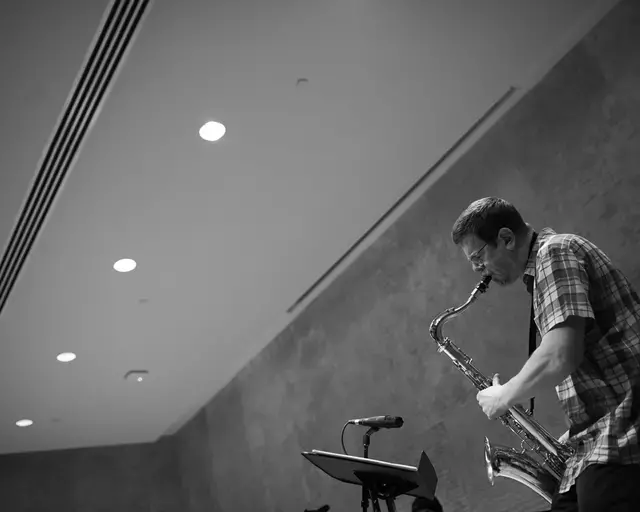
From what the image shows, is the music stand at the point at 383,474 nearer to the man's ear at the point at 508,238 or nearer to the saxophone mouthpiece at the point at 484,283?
the saxophone mouthpiece at the point at 484,283

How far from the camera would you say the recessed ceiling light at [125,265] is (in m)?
5.25

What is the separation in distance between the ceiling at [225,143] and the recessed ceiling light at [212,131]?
43mm

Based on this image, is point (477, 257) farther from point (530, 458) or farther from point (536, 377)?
point (530, 458)

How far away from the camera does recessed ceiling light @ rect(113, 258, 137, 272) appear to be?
5.25 meters

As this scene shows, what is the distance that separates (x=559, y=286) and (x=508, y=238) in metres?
0.38

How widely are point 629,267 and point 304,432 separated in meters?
3.36

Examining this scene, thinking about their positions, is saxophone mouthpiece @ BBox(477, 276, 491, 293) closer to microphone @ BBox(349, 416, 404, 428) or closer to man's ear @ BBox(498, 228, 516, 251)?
man's ear @ BBox(498, 228, 516, 251)

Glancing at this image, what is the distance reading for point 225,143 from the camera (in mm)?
4410

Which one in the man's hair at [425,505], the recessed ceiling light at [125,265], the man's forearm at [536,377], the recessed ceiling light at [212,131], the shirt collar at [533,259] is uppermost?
the recessed ceiling light at [212,131]

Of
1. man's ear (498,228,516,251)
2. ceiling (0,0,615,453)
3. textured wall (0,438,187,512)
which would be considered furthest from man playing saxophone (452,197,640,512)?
textured wall (0,438,187,512)

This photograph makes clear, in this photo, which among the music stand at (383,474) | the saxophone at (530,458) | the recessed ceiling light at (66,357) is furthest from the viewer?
the recessed ceiling light at (66,357)

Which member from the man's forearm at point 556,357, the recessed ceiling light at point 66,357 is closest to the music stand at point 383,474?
the man's forearm at point 556,357

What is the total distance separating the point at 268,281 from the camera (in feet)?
19.5

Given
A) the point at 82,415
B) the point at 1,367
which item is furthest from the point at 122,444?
the point at 1,367
